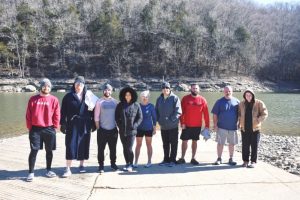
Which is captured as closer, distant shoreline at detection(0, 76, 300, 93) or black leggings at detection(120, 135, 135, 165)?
black leggings at detection(120, 135, 135, 165)

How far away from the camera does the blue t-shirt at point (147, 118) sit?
7859 mm

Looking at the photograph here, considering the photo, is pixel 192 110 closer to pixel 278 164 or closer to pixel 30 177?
pixel 278 164

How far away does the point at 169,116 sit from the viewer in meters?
8.00

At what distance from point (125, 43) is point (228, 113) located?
6141 centimetres

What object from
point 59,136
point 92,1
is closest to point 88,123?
point 59,136

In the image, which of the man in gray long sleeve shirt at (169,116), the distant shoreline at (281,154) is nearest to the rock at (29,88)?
the distant shoreline at (281,154)

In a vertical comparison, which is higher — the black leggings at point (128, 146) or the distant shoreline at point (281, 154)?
the black leggings at point (128, 146)

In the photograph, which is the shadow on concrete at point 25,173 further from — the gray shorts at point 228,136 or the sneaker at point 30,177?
the gray shorts at point 228,136

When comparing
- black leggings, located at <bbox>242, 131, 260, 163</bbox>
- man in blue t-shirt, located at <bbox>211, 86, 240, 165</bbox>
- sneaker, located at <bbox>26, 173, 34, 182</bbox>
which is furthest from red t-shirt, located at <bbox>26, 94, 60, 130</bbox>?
black leggings, located at <bbox>242, 131, 260, 163</bbox>

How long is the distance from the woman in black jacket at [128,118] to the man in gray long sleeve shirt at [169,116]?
0.62 metres

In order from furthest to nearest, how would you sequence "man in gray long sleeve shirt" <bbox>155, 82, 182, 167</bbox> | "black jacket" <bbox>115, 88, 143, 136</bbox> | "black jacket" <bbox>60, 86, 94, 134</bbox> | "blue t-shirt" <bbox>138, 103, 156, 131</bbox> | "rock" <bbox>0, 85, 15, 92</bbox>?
"rock" <bbox>0, 85, 15, 92</bbox> → "man in gray long sleeve shirt" <bbox>155, 82, 182, 167</bbox> → "blue t-shirt" <bbox>138, 103, 156, 131</bbox> → "black jacket" <bbox>115, 88, 143, 136</bbox> → "black jacket" <bbox>60, 86, 94, 134</bbox>

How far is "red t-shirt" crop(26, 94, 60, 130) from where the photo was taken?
6797 millimetres

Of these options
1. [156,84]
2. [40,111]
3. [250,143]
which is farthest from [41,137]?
[156,84]

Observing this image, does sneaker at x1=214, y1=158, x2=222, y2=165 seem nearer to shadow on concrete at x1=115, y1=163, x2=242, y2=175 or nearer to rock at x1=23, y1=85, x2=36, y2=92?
shadow on concrete at x1=115, y1=163, x2=242, y2=175
